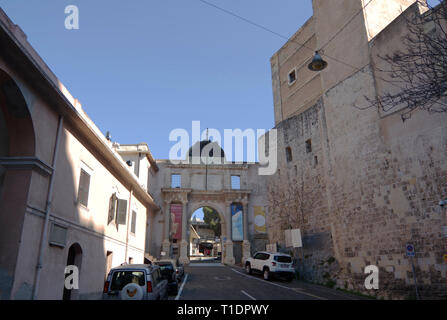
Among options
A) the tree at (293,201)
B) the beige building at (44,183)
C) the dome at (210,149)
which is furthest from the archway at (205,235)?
the beige building at (44,183)

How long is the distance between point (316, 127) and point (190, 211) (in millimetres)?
19281

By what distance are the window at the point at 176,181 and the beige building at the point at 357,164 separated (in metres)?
14.1

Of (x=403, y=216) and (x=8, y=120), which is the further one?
(x=403, y=216)

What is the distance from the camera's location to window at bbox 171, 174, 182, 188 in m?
36.6

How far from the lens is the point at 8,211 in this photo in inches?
338

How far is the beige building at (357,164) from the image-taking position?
13.2m

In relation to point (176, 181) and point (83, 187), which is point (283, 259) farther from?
point (176, 181)

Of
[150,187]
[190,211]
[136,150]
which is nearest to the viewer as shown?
[136,150]

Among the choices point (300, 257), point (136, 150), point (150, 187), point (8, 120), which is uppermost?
point (136, 150)

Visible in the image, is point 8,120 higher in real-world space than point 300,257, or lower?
higher

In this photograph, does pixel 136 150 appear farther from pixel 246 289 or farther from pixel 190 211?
pixel 246 289

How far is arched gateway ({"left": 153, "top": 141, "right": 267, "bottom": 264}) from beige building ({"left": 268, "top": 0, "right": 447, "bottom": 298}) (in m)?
10.1
